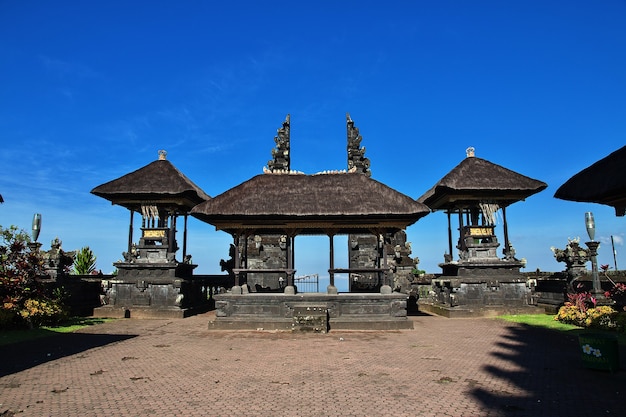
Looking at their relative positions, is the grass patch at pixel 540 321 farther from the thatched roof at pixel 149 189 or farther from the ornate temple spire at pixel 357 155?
the thatched roof at pixel 149 189

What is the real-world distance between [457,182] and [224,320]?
12176 millimetres

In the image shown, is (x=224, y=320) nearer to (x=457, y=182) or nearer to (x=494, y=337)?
(x=494, y=337)

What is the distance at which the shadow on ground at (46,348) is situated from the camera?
357 inches

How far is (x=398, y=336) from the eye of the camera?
43.2ft

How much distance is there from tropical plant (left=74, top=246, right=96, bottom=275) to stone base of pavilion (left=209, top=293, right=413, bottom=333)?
18.1 meters

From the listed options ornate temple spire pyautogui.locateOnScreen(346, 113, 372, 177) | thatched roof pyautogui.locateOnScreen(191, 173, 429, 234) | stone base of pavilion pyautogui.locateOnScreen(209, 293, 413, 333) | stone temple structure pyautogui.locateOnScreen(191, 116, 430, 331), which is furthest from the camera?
ornate temple spire pyautogui.locateOnScreen(346, 113, 372, 177)

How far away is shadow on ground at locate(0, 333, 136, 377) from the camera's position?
906 cm

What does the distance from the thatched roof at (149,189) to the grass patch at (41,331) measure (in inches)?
228

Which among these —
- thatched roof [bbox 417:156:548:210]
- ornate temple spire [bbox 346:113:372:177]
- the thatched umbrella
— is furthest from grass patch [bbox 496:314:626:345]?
ornate temple spire [bbox 346:113:372:177]

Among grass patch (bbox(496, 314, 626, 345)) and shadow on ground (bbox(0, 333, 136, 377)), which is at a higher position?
shadow on ground (bbox(0, 333, 136, 377))

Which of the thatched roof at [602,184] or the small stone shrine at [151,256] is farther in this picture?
the small stone shrine at [151,256]

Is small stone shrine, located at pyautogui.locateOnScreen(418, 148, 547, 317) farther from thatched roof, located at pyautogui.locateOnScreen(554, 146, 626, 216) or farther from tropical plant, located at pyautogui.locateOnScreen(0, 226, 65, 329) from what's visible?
tropical plant, located at pyautogui.locateOnScreen(0, 226, 65, 329)

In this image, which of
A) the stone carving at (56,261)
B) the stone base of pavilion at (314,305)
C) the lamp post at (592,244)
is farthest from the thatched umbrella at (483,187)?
the stone carving at (56,261)

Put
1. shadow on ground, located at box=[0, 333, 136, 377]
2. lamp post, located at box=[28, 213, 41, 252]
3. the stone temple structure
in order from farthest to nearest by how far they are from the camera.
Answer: lamp post, located at box=[28, 213, 41, 252]
the stone temple structure
shadow on ground, located at box=[0, 333, 136, 377]
